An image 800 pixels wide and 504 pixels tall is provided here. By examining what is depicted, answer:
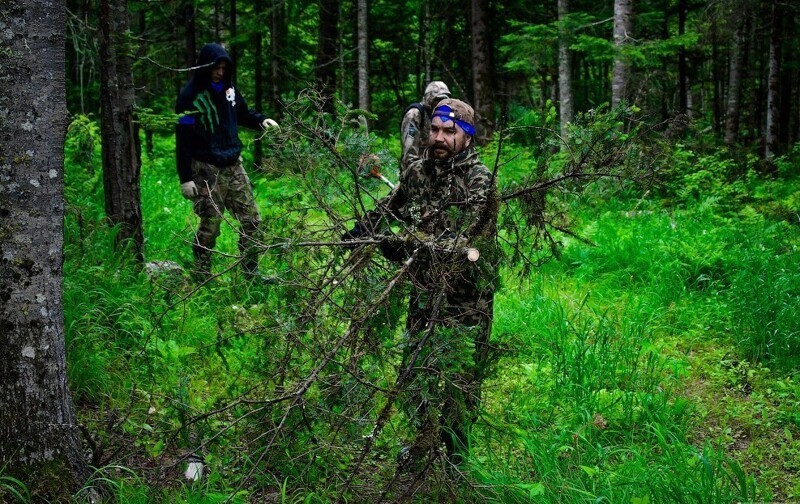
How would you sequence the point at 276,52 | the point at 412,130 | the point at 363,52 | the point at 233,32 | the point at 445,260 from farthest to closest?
the point at 233,32
the point at 276,52
the point at 363,52
the point at 412,130
the point at 445,260

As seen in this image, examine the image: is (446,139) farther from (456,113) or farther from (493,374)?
(493,374)

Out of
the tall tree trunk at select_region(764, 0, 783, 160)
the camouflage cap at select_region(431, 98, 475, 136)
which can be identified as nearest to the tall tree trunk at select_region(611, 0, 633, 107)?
the tall tree trunk at select_region(764, 0, 783, 160)

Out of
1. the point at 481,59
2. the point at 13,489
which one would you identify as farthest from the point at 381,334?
the point at 481,59

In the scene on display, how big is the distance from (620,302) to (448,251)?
413 centimetres

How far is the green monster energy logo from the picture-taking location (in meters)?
6.93

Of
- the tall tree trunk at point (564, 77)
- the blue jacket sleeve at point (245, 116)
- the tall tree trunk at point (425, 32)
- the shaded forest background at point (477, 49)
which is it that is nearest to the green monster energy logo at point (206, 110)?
the blue jacket sleeve at point (245, 116)

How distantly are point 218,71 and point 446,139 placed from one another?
4.11 meters

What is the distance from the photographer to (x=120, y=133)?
6.42 meters

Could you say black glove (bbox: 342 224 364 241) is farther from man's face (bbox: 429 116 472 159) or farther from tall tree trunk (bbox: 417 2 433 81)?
tall tree trunk (bbox: 417 2 433 81)

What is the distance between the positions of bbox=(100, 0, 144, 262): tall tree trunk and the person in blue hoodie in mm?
494

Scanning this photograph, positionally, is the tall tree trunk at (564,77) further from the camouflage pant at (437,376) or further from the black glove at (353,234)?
the camouflage pant at (437,376)

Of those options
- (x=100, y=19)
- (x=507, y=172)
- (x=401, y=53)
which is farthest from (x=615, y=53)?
(x=401, y=53)

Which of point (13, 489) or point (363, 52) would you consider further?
point (363, 52)

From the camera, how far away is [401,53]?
21656 mm
